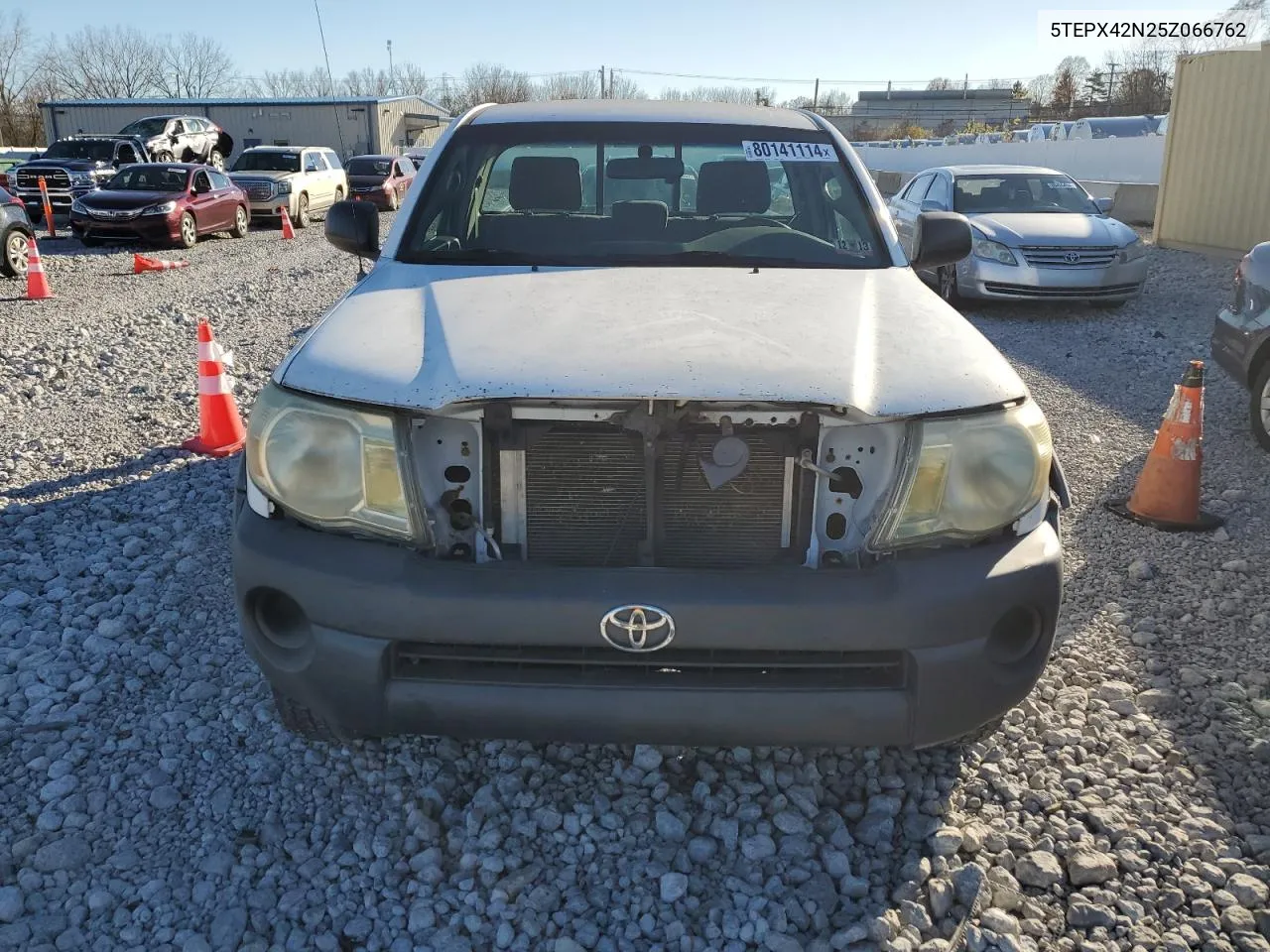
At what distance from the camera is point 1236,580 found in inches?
164

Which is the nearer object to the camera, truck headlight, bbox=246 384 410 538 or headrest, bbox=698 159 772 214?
truck headlight, bbox=246 384 410 538

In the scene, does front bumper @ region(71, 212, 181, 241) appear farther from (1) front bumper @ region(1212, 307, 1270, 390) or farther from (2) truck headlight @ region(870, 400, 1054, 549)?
(2) truck headlight @ region(870, 400, 1054, 549)

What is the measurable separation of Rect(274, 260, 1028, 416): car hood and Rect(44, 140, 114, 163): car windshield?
22.4 m

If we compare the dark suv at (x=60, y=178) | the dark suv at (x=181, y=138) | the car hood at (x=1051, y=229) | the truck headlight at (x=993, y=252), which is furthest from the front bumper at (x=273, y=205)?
the truck headlight at (x=993, y=252)

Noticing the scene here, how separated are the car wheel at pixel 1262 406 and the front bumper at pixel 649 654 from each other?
4285 millimetres

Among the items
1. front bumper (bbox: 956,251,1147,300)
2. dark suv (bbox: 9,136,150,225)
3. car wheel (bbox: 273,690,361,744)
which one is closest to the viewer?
car wheel (bbox: 273,690,361,744)

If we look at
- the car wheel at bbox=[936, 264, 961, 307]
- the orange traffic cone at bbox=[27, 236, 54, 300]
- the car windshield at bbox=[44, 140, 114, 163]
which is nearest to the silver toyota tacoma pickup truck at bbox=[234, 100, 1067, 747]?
the car wheel at bbox=[936, 264, 961, 307]

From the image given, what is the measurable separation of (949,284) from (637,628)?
9.15 metres

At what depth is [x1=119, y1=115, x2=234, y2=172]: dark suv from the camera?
1026 inches

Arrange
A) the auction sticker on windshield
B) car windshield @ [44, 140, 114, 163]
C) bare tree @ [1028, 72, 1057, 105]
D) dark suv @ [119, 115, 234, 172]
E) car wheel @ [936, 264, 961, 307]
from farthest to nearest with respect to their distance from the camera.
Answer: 1. bare tree @ [1028, 72, 1057, 105]
2. dark suv @ [119, 115, 234, 172]
3. car windshield @ [44, 140, 114, 163]
4. car wheel @ [936, 264, 961, 307]
5. the auction sticker on windshield

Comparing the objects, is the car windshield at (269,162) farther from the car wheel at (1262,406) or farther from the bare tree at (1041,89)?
the bare tree at (1041,89)

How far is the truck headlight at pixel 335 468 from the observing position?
7.60 ft

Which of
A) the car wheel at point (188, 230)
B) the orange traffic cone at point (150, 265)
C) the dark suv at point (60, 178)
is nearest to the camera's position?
the orange traffic cone at point (150, 265)

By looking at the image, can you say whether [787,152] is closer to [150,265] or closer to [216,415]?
[216,415]
